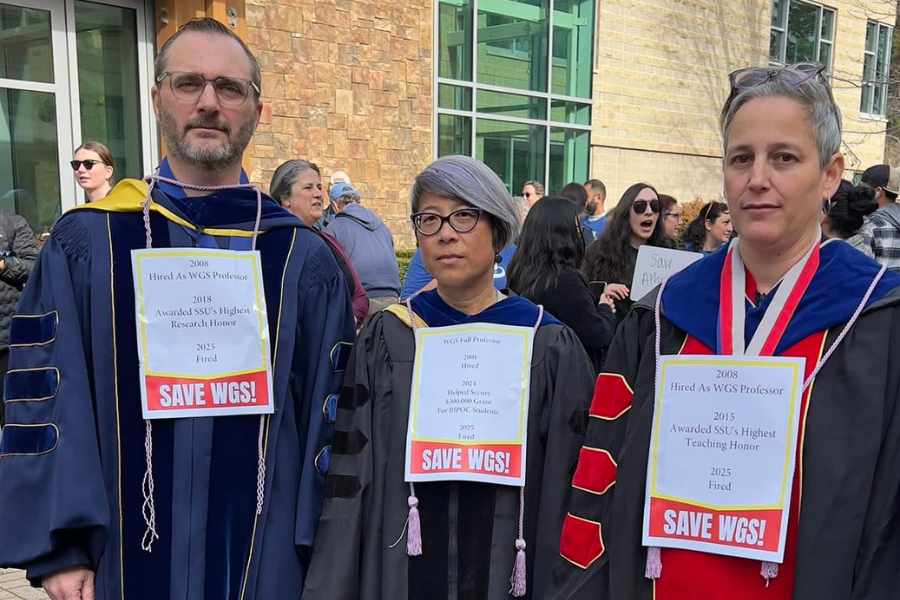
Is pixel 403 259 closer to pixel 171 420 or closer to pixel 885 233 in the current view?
pixel 885 233

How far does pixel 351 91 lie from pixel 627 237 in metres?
5.54

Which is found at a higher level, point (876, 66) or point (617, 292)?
point (876, 66)

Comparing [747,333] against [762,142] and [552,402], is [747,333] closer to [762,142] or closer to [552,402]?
[762,142]

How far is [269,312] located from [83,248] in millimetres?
519

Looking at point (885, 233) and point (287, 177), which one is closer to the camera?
point (287, 177)

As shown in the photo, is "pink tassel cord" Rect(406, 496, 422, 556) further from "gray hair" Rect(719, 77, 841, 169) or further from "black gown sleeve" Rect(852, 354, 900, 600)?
"gray hair" Rect(719, 77, 841, 169)

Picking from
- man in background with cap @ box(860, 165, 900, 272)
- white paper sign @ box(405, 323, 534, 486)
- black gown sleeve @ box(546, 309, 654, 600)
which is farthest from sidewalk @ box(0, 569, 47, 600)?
man in background with cap @ box(860, 165, 900, 272)

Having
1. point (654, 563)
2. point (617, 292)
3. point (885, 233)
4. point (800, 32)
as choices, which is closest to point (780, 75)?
point (654, 563)

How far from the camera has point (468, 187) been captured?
2.29m

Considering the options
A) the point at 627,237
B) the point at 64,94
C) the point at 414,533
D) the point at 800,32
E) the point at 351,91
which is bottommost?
the point at 414,533

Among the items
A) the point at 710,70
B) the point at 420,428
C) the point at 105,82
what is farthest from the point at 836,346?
the point at 710,70

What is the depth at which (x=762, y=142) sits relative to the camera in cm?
172

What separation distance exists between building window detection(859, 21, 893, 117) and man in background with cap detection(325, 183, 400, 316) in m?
19.3

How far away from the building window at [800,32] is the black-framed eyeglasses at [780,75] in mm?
17123
